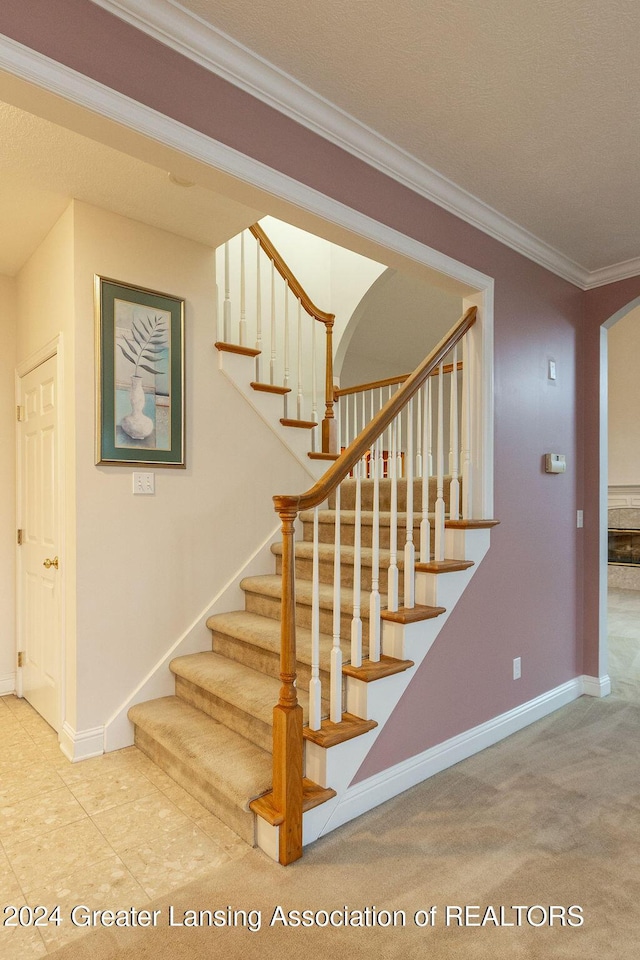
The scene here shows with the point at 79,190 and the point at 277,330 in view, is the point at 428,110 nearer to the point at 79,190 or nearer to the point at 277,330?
the point at 79,190

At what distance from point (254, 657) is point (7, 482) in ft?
6.53

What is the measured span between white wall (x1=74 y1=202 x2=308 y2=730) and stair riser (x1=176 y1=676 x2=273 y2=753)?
0.79 feet

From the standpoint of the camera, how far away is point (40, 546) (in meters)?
3.10

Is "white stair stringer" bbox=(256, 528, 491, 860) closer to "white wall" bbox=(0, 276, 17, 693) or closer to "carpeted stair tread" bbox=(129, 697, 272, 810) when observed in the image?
"carpeted stair tread" bbox=(129, 697, 272, 810)

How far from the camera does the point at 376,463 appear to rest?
256cm

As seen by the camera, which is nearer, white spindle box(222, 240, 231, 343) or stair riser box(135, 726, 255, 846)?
stair riser box(135, 726, 255, 846)

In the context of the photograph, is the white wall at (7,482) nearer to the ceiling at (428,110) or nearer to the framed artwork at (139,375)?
the ceiling at (428,110)

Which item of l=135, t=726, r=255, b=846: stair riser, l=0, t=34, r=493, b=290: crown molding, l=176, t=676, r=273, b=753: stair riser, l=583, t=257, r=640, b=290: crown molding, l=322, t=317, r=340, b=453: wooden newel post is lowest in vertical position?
l=135, t=726, r=255, b=846: stair riser

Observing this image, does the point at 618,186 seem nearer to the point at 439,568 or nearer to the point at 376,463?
the point at 376,463

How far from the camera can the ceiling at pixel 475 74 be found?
1.58m

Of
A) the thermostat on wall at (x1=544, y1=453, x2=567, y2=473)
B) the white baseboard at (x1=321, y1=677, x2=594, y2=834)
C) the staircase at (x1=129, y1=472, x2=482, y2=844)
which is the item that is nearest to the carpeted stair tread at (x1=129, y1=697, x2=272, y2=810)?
the staircase at (x1=129, y1=472, x2=482, y2=844)

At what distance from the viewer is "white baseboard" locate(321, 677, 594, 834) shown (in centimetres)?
216

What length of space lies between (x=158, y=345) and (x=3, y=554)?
170 centimetres

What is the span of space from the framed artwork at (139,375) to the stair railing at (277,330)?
36cm
